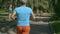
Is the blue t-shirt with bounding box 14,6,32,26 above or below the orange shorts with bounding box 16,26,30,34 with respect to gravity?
above

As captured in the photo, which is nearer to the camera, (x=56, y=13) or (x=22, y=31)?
(x=22, y=31)

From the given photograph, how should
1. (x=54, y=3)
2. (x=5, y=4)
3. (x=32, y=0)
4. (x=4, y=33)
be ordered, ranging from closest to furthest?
1. (x=4, y=33)
2. (x=54, y=3)
3. (x=32, y=0)
4. (x=5, y=4)

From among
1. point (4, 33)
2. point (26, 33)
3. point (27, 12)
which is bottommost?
point (4, 33)

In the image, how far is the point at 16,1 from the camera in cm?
1484

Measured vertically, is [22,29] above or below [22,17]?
below

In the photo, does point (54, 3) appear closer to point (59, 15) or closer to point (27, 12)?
point (59, 15)

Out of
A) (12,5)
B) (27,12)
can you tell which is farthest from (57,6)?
(27,12)

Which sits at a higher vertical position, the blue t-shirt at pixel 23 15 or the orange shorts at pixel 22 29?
the blue t-shirt at pixel 23 15

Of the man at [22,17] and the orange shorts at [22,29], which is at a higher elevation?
the man at [22,17]

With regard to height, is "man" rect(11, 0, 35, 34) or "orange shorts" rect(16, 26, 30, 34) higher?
"man" rect(11, 0, 35, 34)

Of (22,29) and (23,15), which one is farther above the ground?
(23,15)

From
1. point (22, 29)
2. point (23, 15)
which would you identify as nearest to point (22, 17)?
point (23, 15)

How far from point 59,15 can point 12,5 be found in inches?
119

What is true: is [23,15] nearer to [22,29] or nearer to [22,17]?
[22,17]
